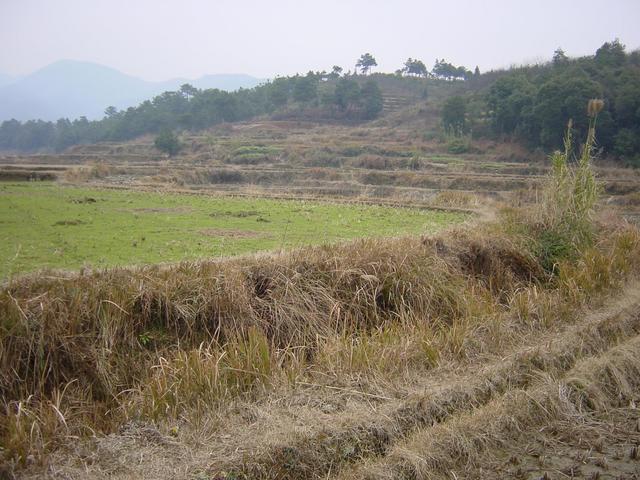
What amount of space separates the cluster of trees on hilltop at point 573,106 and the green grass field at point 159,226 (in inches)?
852

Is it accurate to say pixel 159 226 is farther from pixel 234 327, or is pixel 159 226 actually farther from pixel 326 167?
pixel 326 167

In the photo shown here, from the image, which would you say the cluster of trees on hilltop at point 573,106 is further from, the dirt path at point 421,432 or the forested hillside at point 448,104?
the dirt path at point 421,432

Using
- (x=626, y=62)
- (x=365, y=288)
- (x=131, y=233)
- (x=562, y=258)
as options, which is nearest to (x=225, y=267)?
(x=365, y=288)

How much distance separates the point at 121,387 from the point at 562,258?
819 cm

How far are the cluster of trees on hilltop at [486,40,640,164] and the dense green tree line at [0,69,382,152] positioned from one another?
25.5 metres

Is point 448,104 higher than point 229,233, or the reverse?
point 448,104

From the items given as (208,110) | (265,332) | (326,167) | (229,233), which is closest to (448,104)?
(326,167)

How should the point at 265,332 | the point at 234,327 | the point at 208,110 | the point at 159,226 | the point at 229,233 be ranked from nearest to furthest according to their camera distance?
the point at 234,327
the point at 265,332
the point at 229,233
the point at 159,226
the point at 208,110

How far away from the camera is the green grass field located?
30.2 ft

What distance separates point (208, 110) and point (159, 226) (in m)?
65.2

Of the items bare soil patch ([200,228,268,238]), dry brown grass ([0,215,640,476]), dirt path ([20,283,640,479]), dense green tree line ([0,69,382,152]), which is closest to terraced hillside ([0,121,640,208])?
dense green tree line ([0,69,382,152])

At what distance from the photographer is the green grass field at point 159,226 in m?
9.20

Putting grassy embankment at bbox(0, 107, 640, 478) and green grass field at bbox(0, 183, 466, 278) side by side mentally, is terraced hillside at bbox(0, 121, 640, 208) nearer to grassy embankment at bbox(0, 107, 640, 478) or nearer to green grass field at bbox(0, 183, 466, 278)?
green grass field at bbox(0, 183, 466, 278)

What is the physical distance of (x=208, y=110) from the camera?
74562mm
